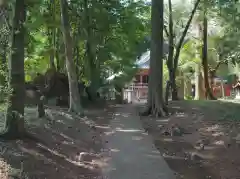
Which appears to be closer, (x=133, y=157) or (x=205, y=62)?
(x=133, y=157)

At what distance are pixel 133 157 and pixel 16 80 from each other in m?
3.48

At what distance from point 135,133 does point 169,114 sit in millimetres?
4707

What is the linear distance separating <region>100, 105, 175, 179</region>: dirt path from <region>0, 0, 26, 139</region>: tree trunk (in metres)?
2.44

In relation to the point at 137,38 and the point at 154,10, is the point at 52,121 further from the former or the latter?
the point at 137,38

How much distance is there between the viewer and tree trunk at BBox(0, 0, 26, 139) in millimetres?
9008

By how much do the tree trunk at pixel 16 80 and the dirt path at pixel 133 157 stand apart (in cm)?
244

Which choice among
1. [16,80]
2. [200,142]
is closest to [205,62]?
[200,142]

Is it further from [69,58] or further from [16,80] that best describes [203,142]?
[69,58]

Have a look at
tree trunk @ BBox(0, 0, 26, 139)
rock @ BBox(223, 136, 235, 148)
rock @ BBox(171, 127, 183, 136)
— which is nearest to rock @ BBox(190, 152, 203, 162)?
rock @ BBox(223, 136, 235, 148)

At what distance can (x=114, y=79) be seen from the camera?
1248 inches

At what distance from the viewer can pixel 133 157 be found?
31.2 ft

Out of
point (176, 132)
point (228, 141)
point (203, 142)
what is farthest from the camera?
point (176, 132)

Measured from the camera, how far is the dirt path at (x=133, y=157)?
8016mm

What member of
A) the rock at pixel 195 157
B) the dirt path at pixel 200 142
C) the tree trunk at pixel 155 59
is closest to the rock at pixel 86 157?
the dirt path at pixel 200 142
